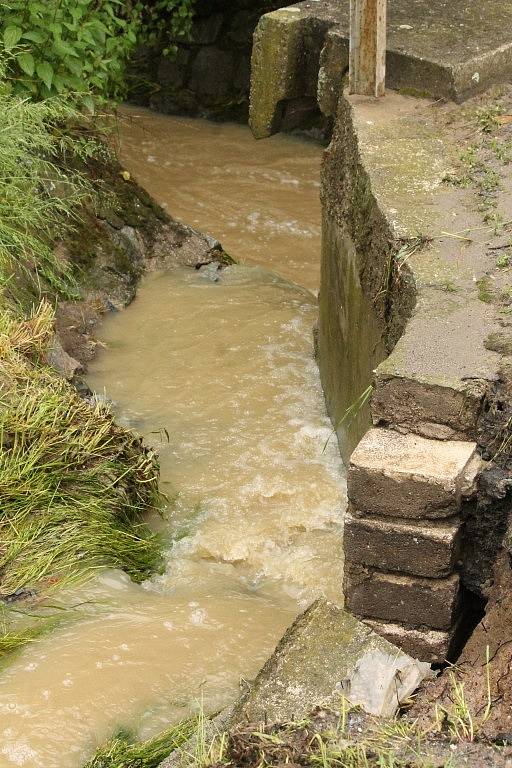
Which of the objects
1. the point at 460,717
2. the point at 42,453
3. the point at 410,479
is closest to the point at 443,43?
the point at 42,453

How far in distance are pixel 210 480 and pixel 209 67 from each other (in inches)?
214

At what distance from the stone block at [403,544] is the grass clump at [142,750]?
682 millimetres

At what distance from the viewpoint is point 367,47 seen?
507 cm

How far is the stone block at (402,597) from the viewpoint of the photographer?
3.15 meters

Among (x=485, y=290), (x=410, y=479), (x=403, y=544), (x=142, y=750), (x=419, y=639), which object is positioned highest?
(x=485, y=290)

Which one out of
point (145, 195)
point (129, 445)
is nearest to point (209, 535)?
point (129, 445)

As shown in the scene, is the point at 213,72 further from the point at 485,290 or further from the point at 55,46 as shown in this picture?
the point at 485,290

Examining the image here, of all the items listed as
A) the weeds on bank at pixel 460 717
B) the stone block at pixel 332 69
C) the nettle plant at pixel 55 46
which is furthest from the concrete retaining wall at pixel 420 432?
the nettle plant at pixel 55 46

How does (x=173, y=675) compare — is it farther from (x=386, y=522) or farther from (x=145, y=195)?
(x=145, y=195)

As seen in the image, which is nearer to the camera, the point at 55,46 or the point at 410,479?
the point at 410,479

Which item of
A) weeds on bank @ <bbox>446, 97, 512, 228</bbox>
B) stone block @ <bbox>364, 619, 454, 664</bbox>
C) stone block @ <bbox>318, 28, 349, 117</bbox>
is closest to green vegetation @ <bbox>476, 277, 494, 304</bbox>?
weeds on bank @ <bbox>446, 97, 512, 228</bbox>

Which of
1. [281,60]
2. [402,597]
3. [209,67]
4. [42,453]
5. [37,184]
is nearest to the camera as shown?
[402,597]

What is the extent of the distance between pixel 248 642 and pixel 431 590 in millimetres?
847

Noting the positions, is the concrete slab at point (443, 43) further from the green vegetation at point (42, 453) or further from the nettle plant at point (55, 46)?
the green vegetation at point (42, 453)
